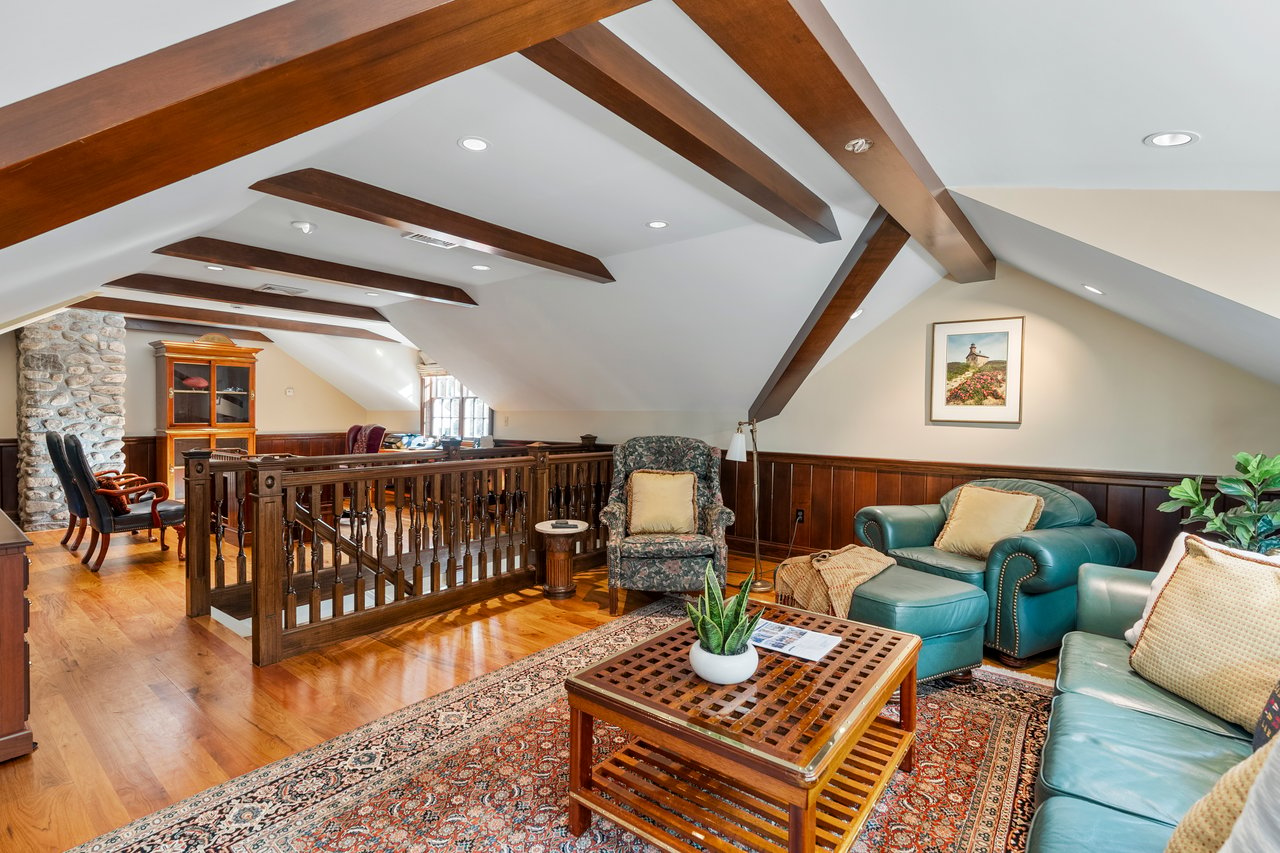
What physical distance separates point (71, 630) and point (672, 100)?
13.2 feet

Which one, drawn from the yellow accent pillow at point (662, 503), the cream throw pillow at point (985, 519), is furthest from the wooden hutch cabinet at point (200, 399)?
the cream throw pillow at point (985, 519)

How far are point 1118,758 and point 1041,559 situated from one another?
157 centimetres

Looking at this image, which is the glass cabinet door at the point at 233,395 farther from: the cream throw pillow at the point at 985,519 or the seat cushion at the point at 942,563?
the cream throw pillow at the point at 985,519

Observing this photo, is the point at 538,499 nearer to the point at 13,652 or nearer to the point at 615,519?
the point at 615,519

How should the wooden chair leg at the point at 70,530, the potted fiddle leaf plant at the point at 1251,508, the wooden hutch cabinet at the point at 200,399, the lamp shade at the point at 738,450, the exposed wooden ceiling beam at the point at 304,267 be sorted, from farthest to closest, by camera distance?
the wooden hutch cabinet at the point at 200,399, the wooden chair leg at the point at 70,530, the lamp shade at the point at 738,450, the exposed wooden ceiling beam at the point at 304,267, the potted fiddle leaf plant at the point at 1251,508

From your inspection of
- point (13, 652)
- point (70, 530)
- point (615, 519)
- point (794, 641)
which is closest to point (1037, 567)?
point (794, 641)

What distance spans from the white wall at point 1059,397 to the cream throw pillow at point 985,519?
76cm

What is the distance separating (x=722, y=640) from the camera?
1755 mm

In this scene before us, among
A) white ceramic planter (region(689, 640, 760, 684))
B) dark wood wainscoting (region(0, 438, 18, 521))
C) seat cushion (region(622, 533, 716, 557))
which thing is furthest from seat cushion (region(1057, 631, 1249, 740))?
dark wood wainscoting (region(0, 438, 18, 521))

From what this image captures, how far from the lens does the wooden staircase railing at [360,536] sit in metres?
2.93

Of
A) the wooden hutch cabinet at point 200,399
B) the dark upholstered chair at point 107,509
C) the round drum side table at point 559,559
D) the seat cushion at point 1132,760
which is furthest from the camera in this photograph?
the wooden hutch cabinet at point 200,399

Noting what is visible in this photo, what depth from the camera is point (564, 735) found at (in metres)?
2.28

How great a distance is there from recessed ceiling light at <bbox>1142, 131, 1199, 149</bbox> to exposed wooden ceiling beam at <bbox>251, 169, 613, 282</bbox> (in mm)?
2911

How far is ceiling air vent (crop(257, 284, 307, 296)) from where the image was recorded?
5.14m
